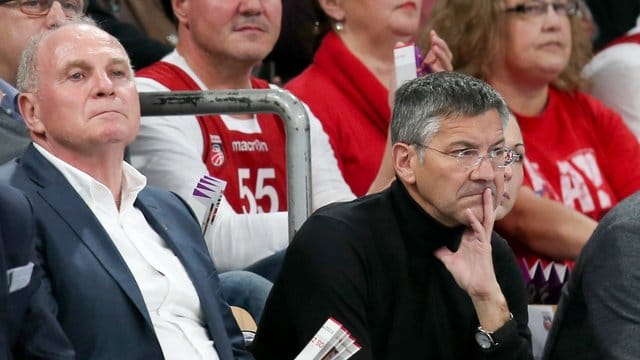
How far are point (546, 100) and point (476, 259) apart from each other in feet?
5.84

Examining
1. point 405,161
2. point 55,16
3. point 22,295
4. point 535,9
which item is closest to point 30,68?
point 55,16

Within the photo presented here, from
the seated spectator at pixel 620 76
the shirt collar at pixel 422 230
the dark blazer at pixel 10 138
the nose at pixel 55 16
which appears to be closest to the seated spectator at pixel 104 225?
the dark blazer at pixel 10 138

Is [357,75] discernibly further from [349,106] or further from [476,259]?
[476,259]

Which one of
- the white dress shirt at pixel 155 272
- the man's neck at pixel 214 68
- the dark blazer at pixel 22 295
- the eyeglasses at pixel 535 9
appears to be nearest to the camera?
the dark blazer at pixel 22 295

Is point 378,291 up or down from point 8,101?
down

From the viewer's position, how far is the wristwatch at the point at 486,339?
112 inches

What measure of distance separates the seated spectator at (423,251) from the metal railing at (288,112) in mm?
282

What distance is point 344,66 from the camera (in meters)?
4.15

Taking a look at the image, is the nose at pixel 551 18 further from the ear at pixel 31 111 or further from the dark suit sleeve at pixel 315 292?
the ear at pixel 31 111

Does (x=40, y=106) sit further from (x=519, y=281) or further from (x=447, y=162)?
(x=519, y=281)

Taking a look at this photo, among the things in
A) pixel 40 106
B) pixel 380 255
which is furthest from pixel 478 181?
pixel 40 106

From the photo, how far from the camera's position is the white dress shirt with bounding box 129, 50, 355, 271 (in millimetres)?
3447

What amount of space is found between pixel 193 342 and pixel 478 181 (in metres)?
0.70

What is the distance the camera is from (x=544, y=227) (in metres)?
4.07
